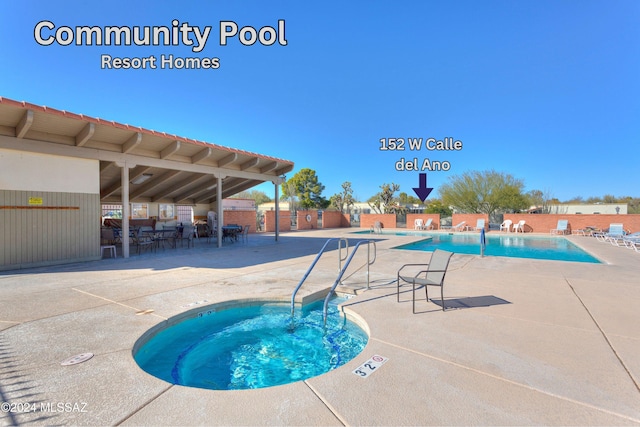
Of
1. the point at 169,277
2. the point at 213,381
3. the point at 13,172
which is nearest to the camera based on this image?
the point at 213,381

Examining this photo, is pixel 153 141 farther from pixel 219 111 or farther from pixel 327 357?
pixel 327 357

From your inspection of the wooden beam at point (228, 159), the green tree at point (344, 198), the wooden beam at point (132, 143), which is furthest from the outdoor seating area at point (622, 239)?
the green tree at point (344, 198)

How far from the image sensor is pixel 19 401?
201cm

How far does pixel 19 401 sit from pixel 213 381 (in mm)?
1419

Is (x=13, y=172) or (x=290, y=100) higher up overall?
(x=290, y=100)

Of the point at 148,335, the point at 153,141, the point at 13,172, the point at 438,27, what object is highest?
the point at 438,27

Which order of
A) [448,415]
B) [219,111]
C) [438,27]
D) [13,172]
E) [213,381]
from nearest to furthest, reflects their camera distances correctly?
[448,415] < [213,381] < [13,172] < [438,27] < [219,111]

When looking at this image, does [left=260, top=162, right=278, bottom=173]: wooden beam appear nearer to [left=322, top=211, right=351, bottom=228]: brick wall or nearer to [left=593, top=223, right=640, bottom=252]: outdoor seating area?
[left=322, top=211, right=351, bottom=228]: brick wall

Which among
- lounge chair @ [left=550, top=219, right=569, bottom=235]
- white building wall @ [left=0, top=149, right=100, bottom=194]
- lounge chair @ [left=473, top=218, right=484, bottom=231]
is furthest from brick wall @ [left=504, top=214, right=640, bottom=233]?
white building wall @ [left=0, top=149, right=100, bottom=194]

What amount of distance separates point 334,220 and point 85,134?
2134 cm

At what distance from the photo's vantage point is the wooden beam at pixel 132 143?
8.52 m

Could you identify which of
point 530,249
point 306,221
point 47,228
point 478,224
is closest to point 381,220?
point 306,221

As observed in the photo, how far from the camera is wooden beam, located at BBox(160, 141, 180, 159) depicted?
9499 mm

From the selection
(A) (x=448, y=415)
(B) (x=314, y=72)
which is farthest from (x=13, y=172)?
(B) (x=314, y=72)
